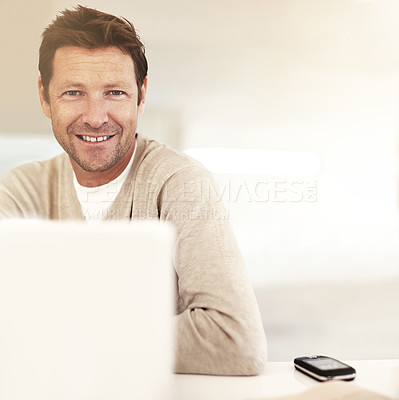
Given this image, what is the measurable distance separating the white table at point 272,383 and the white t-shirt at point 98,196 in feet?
2.78

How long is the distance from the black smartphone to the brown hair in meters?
1.34

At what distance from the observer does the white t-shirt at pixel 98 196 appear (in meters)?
1.94

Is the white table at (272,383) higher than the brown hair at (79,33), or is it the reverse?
the brown hair at (79,33)

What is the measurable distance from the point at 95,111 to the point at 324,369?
4.20ft

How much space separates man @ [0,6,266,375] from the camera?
1.89 metres

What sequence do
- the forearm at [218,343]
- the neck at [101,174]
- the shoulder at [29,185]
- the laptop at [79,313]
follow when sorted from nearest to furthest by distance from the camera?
the laptop at [79,313]
the forearm at [218,343]
the shoulder at [29,185]
the neck at [101,174]

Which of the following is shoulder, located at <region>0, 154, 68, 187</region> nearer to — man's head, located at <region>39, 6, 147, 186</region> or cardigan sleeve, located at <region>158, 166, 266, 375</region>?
man's head, located at <region>39, 6, 147, 186</region>

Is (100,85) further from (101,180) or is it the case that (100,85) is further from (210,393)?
(210,393)

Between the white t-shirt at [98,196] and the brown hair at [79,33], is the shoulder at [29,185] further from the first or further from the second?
the brown hair at [79,33]

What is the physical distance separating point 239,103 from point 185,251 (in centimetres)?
68

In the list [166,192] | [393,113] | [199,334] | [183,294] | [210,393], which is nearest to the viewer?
[210,393]

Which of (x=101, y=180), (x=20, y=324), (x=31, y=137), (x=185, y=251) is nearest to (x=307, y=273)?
(x=185, y=251)

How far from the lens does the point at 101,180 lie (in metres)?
Result: 1.99

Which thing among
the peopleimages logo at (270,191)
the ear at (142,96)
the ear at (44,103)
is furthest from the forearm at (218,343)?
the ear at (44,103)
